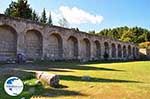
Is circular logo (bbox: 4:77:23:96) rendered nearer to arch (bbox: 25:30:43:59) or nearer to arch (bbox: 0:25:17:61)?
arch (bbox: 0:25:17:61)

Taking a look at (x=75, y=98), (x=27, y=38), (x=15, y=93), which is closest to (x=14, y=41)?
(x=27, y=38)

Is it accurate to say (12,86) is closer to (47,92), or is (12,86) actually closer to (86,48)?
(47,92)

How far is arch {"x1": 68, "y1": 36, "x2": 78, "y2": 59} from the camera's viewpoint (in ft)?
94.9

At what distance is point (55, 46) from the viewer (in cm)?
2656

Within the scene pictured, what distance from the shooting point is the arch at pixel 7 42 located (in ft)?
68.3

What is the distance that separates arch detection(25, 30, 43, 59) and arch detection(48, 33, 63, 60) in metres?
1.43

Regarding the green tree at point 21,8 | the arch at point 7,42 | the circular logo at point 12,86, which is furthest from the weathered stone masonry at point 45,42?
the circular logo at point 12,86

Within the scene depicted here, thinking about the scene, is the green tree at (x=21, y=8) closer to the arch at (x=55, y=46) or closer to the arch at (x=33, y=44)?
the arch at (x=55, y=46)

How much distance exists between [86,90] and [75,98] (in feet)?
3.90

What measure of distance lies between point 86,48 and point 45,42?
893 cm

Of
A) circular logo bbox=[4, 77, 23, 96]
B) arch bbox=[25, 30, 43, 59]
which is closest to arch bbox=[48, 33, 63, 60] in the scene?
arch bbox=[25, 30, 43, 59]

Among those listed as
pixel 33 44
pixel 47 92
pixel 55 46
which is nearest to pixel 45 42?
pixel 33 44

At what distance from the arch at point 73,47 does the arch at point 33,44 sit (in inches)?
196

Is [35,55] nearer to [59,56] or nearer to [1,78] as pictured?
[59,56]
